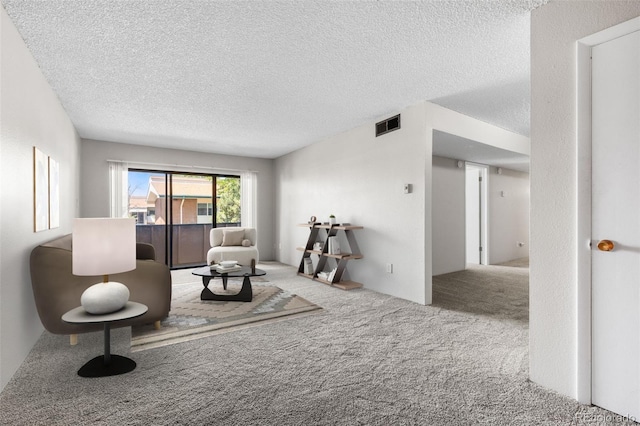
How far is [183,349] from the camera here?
243cm

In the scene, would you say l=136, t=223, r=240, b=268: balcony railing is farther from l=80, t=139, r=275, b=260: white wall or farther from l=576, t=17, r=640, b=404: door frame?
l=576, t=17, r=640, b=404: door frame

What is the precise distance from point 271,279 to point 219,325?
2.13 meters

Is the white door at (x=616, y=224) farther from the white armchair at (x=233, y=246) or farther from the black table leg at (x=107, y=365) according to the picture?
the white armchair at (x=233, y=246)

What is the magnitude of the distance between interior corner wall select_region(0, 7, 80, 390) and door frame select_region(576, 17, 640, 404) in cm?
332

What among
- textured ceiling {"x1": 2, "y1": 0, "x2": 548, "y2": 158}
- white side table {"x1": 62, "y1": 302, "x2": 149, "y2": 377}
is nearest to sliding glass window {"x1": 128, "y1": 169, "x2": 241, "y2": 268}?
textured ceiling {"x1": 2, "y1": 0, "x2": 548, "y2": 158}

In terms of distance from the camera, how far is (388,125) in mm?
4133

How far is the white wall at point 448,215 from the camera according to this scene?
5.52 m

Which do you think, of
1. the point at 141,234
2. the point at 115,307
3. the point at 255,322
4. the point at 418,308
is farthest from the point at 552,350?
the point at 141,234

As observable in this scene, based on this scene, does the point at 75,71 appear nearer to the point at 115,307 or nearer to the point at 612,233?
the point at 115,307

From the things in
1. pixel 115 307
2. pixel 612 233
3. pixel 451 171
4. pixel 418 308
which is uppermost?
pixel 451 171

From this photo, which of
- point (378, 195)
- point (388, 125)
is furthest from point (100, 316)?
point (388, 125)

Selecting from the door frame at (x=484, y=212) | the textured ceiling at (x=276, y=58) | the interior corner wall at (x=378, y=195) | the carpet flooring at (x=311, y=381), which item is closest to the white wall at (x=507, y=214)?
the door frame at (x=484, y=212)

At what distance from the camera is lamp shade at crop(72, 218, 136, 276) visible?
2002 millimetres

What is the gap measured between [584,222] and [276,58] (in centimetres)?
244
